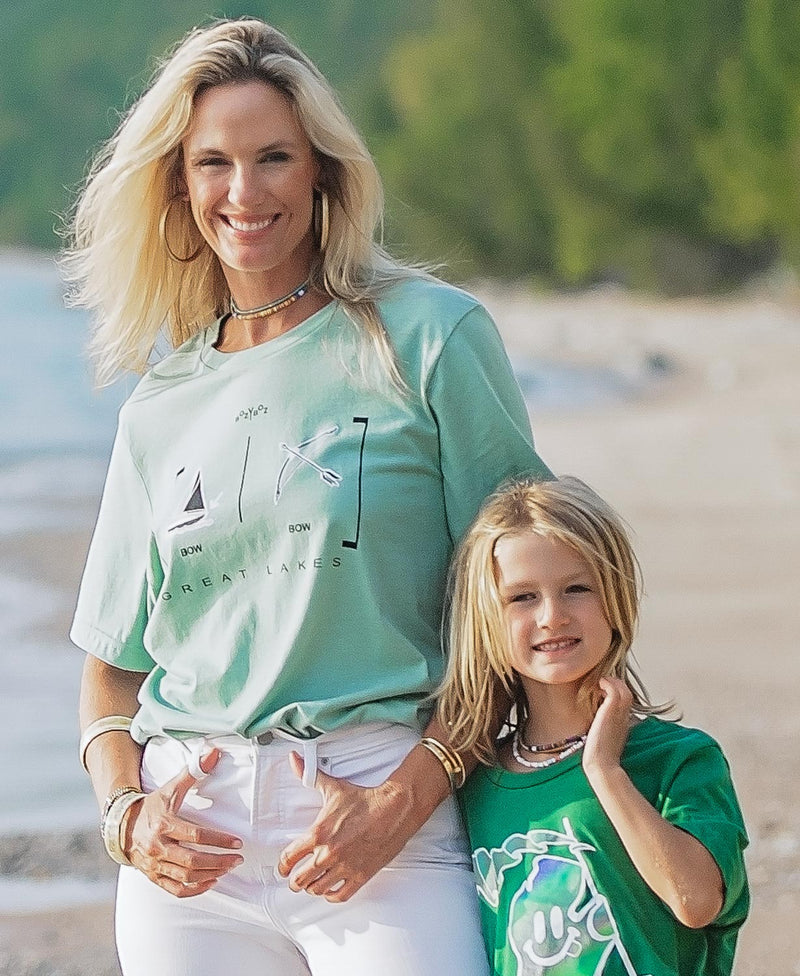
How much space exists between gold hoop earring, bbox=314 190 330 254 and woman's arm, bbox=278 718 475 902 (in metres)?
0.69

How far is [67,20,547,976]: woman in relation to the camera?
6.64ft

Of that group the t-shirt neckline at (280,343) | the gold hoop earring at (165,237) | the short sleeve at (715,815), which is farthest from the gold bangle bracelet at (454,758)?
the gold hoop earring at (165,237)

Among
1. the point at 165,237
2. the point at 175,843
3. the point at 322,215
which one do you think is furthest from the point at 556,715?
the point at 165,237

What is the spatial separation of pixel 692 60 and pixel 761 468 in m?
25.0

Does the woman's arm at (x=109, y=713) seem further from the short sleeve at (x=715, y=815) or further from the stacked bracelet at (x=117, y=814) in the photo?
the short sleeve at (x=715, y=815)

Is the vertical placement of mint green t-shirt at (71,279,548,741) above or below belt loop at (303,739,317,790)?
above

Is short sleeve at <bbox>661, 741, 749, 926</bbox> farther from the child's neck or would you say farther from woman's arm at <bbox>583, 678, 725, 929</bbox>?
the child's neck

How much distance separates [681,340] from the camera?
2580 cm

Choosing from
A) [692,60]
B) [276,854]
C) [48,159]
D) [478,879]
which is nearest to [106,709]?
[276,854]

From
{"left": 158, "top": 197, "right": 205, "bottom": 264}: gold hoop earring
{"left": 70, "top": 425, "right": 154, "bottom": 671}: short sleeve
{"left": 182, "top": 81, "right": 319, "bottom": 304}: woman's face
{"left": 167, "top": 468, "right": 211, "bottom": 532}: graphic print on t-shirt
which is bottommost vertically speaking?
{"left": 70, "top": 425, "right": 154, "bottom": 671}: short sleeve

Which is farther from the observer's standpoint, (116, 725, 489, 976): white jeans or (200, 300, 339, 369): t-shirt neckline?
(200, 300, 339, 369): t-shirt neckline

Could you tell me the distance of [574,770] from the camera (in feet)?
6.57

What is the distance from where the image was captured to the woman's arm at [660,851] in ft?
6.16

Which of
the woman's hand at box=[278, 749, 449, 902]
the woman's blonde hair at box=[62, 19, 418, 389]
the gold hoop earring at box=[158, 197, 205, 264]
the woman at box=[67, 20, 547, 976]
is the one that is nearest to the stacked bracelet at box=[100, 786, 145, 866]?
the woman at box=[67, 20, 547, 976]
